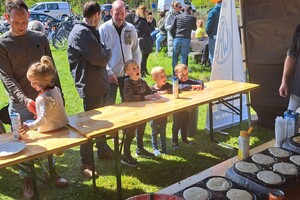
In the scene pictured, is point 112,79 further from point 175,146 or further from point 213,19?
point 213,19

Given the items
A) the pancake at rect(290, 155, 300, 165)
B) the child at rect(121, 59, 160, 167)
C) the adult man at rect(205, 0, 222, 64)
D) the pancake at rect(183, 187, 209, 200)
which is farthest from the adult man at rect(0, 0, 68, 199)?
the adult man at rect(205, 0, 222, 64)

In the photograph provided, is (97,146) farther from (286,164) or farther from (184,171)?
(286,164)

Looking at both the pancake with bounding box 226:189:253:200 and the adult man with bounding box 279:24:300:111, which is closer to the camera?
the pancake with bounding box 226:189:253:200

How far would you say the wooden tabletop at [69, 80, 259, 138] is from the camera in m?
2.69

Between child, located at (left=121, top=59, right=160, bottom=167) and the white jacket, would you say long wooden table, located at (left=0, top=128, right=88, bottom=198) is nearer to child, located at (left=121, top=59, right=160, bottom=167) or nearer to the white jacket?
child, located at (left=121, top=59, right=160, bottom=167)

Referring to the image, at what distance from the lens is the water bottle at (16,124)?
92.9 inches

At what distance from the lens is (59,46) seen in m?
13.0

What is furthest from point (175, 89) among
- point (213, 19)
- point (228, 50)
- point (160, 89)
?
point (213, 19)

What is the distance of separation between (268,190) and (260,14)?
3.08m

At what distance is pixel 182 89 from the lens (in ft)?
12.4

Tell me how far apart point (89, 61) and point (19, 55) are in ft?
2.04

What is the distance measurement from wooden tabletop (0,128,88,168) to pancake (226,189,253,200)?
3.60ft

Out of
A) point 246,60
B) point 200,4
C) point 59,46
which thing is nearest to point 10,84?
point 246,60

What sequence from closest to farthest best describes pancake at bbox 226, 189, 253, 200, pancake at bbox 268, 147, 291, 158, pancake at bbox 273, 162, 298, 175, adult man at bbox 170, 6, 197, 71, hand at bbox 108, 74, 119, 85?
pancake at bbox 226, 189, 253, 200 < pancake at bbox 273, 162, 298, 175 < pancake at bbox 268, 147, 291, 158 < hand at bbox 108, 74, 119, 85 < adult man at bbox 170, 6, 197, 71
